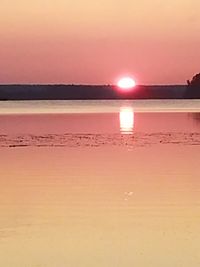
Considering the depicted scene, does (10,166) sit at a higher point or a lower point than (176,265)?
higher

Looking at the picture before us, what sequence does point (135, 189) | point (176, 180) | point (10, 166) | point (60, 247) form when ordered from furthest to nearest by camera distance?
point (10, 166) → point (176, 180) → point (135, 189) → point (60, 247)

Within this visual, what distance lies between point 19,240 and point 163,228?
168 centimetres

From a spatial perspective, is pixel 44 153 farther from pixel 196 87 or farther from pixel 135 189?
pixel 196 87

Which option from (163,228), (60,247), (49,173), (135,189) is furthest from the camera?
(49,173)

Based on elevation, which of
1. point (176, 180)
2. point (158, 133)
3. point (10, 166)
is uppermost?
point (158, 133)

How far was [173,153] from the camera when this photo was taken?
56.8 feet

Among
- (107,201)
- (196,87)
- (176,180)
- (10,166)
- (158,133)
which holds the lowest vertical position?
(107,201)

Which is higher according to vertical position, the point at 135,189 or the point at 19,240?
the point at 135,189

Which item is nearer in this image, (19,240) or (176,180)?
(19,240)

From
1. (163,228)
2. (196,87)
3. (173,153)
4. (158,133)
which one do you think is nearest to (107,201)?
(163,228)

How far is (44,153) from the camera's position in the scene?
1748 cm

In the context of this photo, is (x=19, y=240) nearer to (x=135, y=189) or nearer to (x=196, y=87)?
(x=135, y=189)

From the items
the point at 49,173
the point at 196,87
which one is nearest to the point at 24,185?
the point at 49,173

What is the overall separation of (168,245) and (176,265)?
0.81 meters
